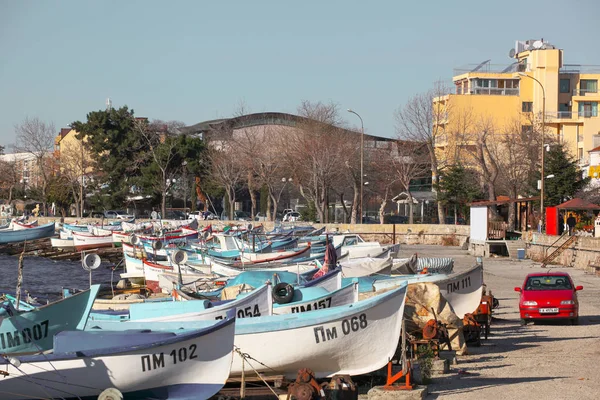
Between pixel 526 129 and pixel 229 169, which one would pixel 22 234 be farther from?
pixel 526 129

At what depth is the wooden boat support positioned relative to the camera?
60031 mm

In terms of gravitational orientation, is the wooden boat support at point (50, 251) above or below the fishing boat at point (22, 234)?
below

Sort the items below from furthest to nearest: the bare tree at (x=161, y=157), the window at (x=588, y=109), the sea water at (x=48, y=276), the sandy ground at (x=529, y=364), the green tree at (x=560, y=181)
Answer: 1. the bare tree at (x=161, y=157)
2. the window at (x=588, y=109)
3. the green tree at (x=560, y=181)
4. the sea water at (x=48, y=276)
5. the sandy ground at (x=529, y=364)

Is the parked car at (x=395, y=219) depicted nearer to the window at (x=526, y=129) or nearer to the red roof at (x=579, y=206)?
the window at (x=526, y=129)

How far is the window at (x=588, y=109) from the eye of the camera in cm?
8269

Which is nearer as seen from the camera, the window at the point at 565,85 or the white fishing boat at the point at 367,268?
the white fishing boat at the point at 367,268

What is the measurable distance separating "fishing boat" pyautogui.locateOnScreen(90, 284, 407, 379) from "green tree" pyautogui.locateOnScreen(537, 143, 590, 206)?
47.1 m

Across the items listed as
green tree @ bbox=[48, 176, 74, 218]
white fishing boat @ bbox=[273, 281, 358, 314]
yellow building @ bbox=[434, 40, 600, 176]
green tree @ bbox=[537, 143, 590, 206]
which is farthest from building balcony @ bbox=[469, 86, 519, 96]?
white fishing boat @ bbox=[273, 281, 358, 314]

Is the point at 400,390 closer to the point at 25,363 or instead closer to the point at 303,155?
the point at 25,363

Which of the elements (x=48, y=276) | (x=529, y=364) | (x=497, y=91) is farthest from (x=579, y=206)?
(x=497, y=91)

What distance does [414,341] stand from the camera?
1644 cm

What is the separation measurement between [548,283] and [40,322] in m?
14.4

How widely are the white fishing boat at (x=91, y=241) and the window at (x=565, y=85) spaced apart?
152ft

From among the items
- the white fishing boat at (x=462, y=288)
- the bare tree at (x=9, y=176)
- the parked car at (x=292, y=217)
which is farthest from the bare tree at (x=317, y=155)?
the white fishing boat at (x=462, y=288)
